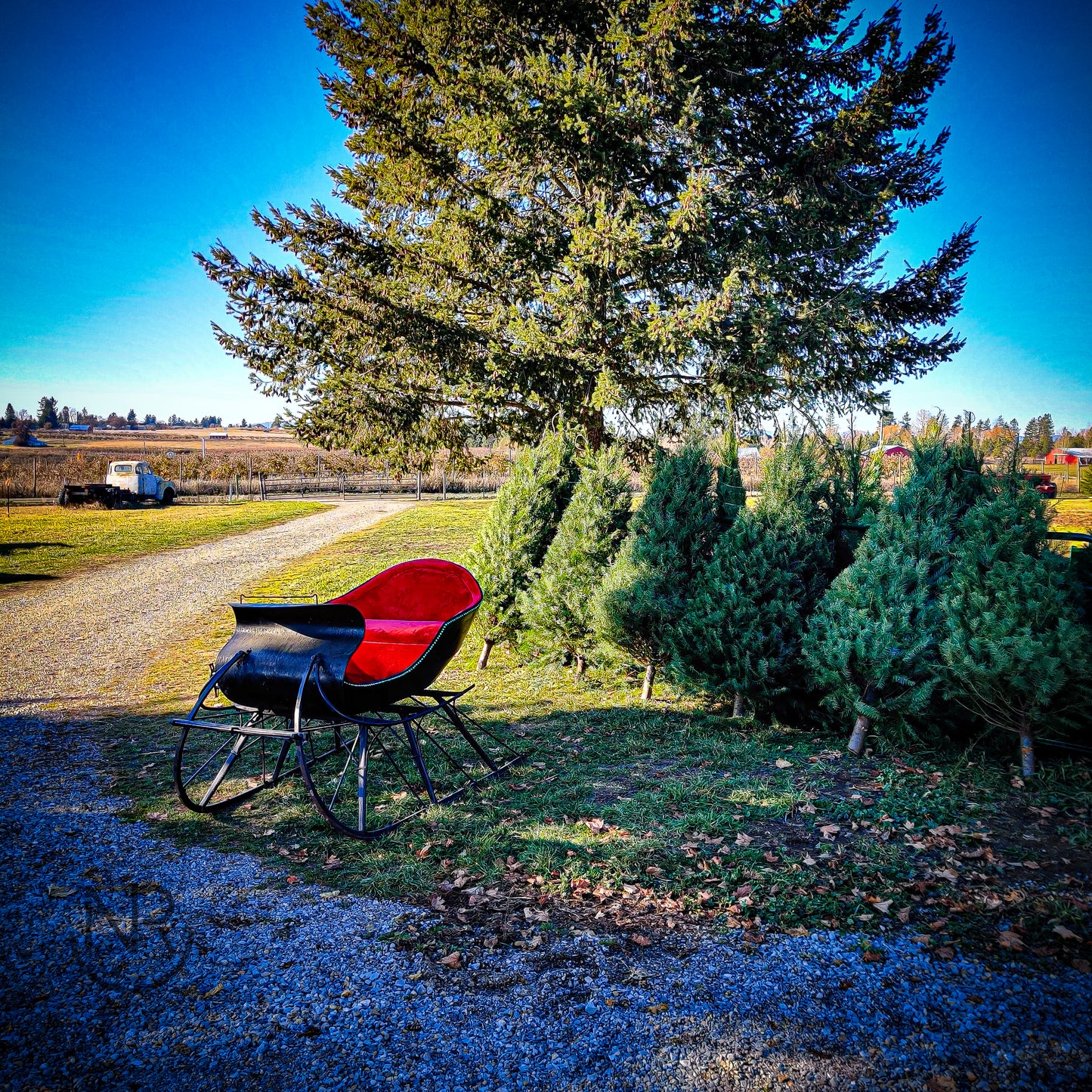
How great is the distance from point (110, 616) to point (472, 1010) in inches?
421

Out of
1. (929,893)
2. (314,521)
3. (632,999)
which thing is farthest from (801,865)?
(314,521)

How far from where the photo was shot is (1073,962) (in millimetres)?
2744

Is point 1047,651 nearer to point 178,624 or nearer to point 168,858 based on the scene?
point 168,858

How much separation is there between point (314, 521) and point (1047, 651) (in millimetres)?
24540

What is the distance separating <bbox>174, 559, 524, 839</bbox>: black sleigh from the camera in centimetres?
400

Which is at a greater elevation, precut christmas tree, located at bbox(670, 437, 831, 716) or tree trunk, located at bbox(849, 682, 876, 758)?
precut christmas tree, located at bbox(670, 437, 831, 716)

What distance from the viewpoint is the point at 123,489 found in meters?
29.9

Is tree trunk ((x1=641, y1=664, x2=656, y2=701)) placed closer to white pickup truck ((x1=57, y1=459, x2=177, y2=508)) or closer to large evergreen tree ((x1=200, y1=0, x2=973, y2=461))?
large evergreen tree ((x1=200, y1=0, x2=973, y2=461))

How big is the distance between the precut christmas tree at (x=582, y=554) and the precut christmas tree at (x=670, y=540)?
24.3 inches

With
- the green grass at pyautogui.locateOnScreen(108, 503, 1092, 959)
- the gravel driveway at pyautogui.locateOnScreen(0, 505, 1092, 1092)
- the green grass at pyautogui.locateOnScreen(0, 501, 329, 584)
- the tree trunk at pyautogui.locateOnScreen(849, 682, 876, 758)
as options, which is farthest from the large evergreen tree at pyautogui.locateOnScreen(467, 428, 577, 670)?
the green grass at pyautogui.locateOnScreen(0, 501, 329, 584)

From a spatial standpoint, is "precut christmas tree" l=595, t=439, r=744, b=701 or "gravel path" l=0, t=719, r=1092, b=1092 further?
"precut christmas tree" l=595, t=439, r=744, b=701

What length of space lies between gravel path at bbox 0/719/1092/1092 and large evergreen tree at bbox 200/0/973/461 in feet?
27.9

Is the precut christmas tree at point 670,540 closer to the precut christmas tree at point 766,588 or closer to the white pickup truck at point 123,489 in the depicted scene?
the precut christmas tree at point 766,588

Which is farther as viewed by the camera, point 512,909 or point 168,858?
point 168,858
